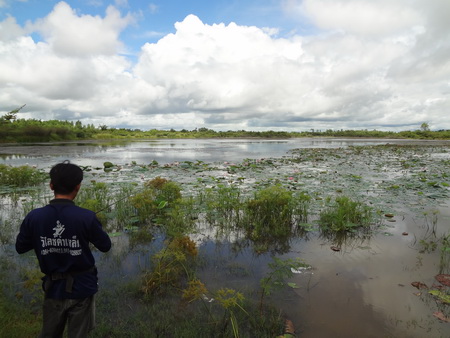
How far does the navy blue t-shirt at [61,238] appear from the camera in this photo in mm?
2170

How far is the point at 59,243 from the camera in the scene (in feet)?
7.18

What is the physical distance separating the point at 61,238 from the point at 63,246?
73 mm

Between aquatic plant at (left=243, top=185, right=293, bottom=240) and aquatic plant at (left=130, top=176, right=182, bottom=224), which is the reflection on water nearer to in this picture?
aquatic plant at (left=130, top=176, right=182, bottom=224)

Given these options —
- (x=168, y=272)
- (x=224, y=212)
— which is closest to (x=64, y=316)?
(x=168, y=272)

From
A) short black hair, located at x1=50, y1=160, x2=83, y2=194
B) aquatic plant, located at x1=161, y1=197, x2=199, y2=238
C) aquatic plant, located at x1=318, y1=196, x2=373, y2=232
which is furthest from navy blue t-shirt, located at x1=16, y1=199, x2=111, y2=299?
aquatic plant, located at x1=318, y1=196, x2=373, y2=232

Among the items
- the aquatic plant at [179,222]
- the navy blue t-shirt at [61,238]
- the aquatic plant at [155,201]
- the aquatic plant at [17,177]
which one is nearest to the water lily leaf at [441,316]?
the aquatic plant at [179,222]

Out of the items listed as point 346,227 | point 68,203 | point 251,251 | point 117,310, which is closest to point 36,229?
point 68,203

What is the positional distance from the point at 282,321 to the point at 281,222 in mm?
3336

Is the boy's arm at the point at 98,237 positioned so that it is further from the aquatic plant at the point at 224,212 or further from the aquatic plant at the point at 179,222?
the aquatic plant at the point at 224,212

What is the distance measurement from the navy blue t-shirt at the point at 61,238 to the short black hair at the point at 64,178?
0.10 metres

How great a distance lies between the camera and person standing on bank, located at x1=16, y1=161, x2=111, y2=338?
2.18 meters

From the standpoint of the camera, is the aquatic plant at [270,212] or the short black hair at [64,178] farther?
the aquatic plant at [270,212]

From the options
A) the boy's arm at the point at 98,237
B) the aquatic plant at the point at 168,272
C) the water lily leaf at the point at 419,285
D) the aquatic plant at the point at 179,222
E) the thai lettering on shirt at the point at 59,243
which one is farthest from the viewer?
the aquatic plant at the point at 179,222

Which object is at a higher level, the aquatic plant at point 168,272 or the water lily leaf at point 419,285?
the aquatic plant at point 168,272
